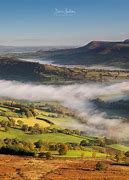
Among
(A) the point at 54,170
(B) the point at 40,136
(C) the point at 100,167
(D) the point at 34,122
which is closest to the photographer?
(A) the point at 54,170

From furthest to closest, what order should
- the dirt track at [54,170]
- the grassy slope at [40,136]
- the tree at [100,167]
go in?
the grassy slope at [40,136] < the tree at [100,167] < the dirt track at [54,170]

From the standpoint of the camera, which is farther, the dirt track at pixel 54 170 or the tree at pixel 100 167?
the tree at pixel 100 167

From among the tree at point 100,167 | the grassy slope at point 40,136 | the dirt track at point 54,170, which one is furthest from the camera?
the grassy slope at point 40,136

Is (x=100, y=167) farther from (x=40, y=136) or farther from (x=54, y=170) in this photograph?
(x=40, y=136)

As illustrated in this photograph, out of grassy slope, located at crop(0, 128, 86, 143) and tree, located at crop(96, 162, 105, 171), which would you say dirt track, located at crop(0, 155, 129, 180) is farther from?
grassy slope, located at crop(0, 128, 86, 143)

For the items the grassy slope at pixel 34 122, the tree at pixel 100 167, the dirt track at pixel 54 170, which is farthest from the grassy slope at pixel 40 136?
the tree at pixel 100 167

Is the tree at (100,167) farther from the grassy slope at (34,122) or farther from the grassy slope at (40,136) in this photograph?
the grassy slope at (34,122)

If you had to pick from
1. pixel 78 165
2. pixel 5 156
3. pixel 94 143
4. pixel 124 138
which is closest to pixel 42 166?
pixel 78 165

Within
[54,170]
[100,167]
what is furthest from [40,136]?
[100,167]

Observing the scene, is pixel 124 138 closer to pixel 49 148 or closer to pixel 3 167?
pixel 49 148
